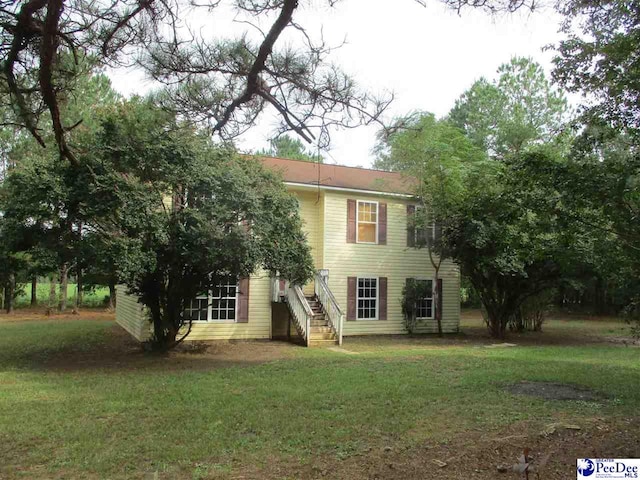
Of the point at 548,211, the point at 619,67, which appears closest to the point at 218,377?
the point at 548,211

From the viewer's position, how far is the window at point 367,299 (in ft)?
54.4

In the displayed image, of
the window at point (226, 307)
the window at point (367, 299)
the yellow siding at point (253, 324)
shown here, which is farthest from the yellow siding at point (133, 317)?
the window at point (367, 299)

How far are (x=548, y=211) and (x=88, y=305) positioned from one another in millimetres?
27322

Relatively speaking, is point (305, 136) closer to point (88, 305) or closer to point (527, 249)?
point (527, 249)

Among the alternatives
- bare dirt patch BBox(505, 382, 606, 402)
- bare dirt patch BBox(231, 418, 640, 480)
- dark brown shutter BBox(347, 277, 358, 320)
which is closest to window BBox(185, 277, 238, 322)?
dark brown shutter BBox(347, 277, 358, 320)

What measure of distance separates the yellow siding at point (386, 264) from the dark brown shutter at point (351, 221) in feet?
0.42

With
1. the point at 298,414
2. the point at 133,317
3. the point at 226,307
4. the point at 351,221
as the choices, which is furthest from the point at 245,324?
the point at 298,414

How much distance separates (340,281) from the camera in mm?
16188

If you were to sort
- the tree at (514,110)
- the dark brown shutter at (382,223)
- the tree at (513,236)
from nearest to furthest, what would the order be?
1. the tree at (513,236)
2. the dark brown shutter at (382,223)
3. the tree at (514,110)

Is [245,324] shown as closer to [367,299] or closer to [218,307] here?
[218,307]

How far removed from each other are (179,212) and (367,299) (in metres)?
8.73

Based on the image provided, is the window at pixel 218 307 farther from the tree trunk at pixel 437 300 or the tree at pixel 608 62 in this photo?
the tree at pixel 608 62

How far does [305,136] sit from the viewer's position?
14.5 feet

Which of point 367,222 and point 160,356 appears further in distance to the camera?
point 367,222
